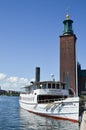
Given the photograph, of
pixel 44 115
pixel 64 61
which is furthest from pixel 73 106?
pixel 64 61

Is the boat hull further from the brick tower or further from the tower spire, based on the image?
the tower spire

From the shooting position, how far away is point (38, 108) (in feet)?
130

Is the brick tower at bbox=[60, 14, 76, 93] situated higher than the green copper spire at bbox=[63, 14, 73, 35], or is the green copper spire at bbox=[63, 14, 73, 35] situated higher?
the green copper spire at bbox=[63, 14, 73, 35]

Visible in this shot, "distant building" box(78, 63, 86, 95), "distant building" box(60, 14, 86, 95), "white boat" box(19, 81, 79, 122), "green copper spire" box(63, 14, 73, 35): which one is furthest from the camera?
"distant building" box(78, 63, 86, 95)

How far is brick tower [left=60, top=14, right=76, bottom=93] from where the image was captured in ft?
280

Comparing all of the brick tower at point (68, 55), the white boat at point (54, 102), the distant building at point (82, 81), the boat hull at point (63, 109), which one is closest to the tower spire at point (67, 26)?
the brick tower at point (68, 55)

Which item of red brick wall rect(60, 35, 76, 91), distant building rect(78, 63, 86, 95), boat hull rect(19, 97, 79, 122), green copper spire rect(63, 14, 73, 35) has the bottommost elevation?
boat hull rect(19, 97, 79, 122)

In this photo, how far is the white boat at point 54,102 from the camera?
110 feet

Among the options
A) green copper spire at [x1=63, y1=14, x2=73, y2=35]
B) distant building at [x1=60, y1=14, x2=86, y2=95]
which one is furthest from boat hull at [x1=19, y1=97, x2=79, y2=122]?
green copper spire at [x1=63, y1=14, x2=73, y2=35]

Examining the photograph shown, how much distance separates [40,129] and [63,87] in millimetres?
14752

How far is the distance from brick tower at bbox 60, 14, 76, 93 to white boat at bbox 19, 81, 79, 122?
1603 inches

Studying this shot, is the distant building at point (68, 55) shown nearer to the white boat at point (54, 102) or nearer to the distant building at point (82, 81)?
the distant building at point (82, 81)

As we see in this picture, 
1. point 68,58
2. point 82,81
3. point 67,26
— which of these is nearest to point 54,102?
point 68,58

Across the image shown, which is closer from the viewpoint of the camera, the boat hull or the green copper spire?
the boat hull
